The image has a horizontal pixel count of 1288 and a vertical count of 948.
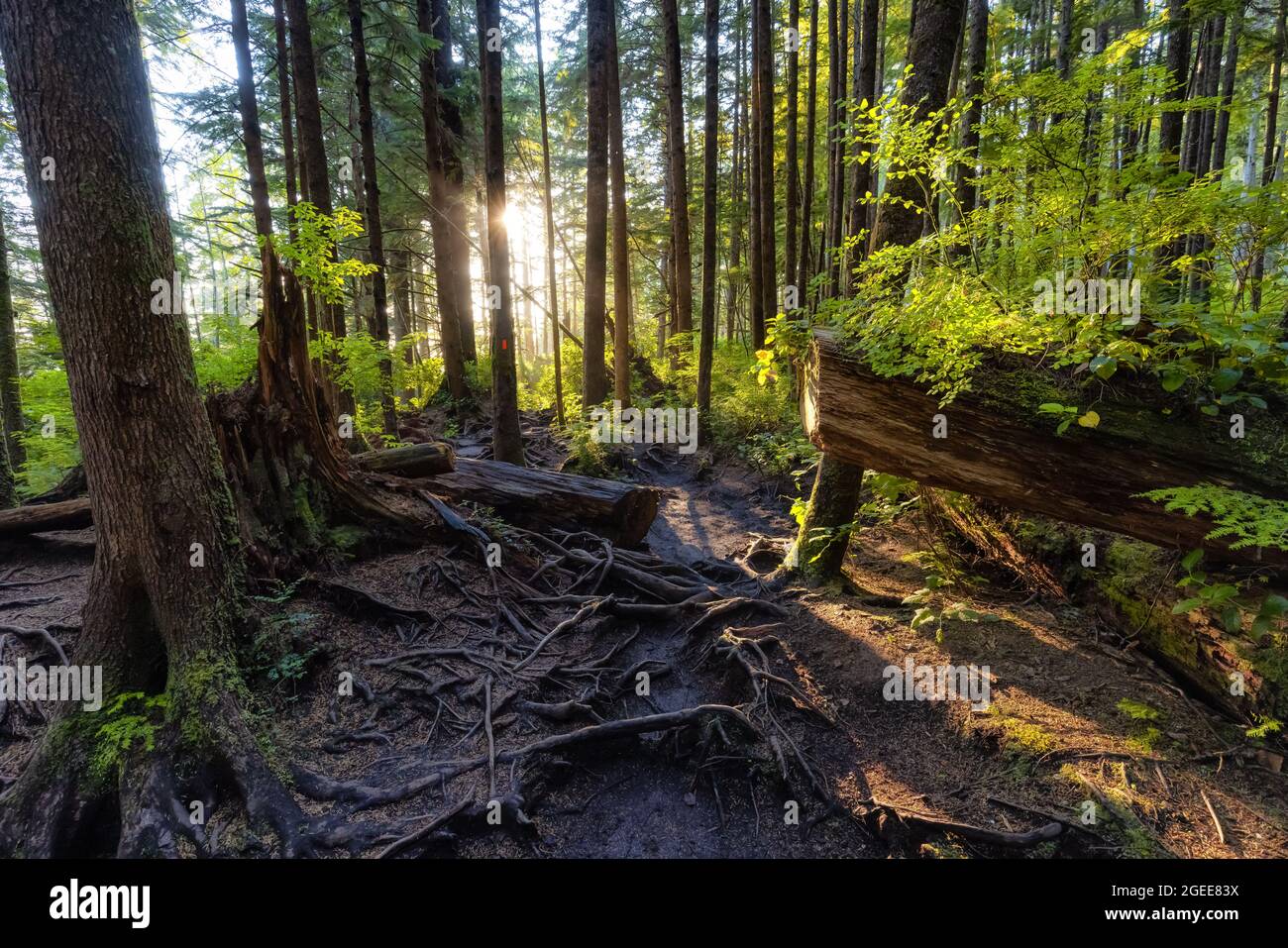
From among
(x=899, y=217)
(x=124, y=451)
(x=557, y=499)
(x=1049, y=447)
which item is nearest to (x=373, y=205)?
(x=557, y=499)

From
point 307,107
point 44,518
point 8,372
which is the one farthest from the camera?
point 8,372

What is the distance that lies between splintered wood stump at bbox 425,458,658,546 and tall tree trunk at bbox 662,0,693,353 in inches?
369

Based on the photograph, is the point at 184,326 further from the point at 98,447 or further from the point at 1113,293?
the point at 1113,293

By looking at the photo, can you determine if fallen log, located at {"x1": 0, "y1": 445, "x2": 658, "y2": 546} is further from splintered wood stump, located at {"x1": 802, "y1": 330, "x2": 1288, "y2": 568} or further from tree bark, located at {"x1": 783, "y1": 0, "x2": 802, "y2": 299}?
tree bark, located at {"x1": 783, "y1": 0, "x2": 802, "y2": 299}

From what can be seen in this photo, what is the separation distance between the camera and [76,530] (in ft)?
20.7

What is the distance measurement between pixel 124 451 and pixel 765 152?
43.3 feet

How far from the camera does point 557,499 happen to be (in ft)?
25.1

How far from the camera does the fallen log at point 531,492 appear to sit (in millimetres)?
7238

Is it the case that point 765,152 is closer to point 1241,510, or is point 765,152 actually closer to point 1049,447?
point 1049,447

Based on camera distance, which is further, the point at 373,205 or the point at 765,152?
the point at 765,152

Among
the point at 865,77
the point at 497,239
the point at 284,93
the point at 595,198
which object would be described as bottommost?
the point at 497,239

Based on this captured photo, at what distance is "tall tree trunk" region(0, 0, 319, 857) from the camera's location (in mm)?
3104

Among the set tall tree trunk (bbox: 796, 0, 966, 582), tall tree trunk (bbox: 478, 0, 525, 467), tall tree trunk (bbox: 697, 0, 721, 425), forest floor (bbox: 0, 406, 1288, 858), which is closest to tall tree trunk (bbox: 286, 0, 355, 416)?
tall tree trunk (bbox: 478, 0, 525, 467)
